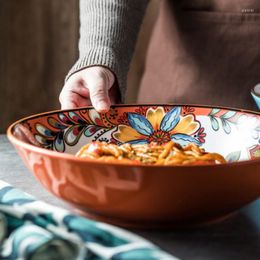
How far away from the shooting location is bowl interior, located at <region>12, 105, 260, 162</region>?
72 centimetres

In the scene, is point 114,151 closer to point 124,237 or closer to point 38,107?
point 124,237

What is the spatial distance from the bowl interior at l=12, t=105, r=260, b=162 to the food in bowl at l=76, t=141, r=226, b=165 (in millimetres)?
161

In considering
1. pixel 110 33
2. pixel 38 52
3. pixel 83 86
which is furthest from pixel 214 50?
pixel 38 52

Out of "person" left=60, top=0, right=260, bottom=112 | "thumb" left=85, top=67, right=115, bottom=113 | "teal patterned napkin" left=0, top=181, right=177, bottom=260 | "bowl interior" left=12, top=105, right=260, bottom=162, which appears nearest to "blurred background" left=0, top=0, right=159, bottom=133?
"person" left=60, top=0, right=260, bottom=112

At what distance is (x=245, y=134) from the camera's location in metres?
0.73

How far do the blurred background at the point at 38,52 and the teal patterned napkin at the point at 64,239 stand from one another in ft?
4.60

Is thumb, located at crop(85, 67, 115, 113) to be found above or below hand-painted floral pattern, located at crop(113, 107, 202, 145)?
above

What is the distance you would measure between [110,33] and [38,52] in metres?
0.99

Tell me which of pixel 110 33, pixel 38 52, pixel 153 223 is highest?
pixel 110 33

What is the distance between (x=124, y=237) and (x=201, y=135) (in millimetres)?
335

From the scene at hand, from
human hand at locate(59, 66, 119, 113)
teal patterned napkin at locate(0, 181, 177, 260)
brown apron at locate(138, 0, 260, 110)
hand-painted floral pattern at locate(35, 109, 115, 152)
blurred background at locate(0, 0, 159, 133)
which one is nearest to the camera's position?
teal patterned napkin at locate(0, 181, 177, 260)

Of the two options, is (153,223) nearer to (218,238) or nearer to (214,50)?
(218,238)

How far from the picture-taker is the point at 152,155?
537 mm

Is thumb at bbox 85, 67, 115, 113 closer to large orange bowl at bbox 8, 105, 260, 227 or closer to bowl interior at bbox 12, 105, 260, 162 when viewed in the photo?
bowl interior at bbox 12, 105, 260, 162
